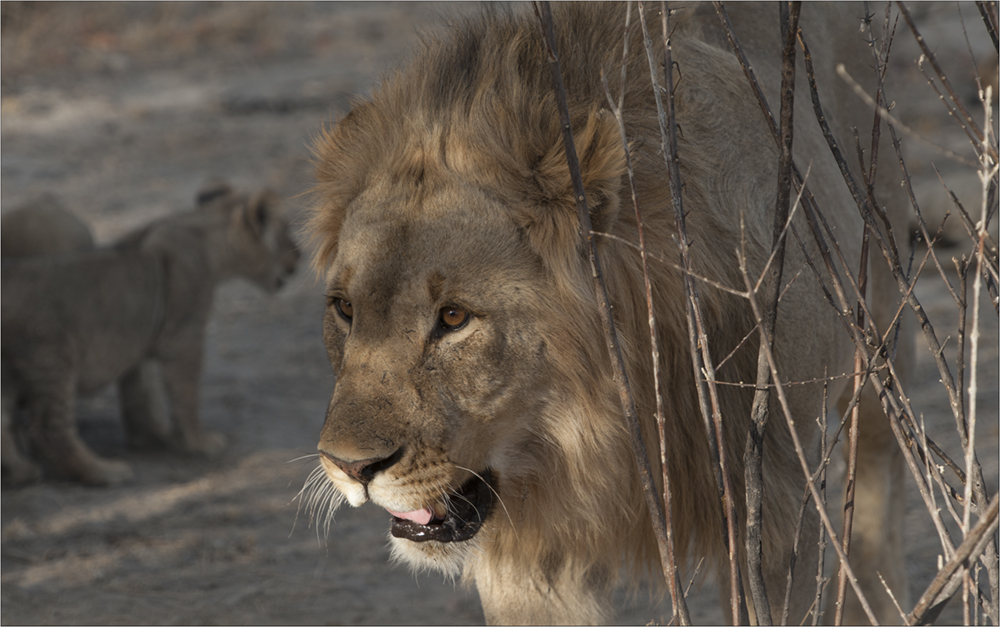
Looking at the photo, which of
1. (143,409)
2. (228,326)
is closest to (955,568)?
(143,409)

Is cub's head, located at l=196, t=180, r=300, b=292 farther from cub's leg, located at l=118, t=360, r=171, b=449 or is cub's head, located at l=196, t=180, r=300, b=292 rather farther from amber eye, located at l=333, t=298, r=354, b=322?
amber eye, located at l=333, t=298, r=354, b=322

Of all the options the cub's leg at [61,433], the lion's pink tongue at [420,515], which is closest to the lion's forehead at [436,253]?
the lion's pink tongue at [420,515]

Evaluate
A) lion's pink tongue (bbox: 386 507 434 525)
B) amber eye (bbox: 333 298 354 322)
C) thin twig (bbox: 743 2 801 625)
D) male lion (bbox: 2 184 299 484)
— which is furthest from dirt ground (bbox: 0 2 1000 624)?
thin twig (bbox: 743 2 801 625)

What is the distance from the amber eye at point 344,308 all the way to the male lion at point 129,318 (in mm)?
2505

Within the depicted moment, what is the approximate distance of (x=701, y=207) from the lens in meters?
2.06

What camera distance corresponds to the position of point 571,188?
1947mm

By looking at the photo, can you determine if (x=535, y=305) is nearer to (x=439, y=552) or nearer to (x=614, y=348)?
(x=614, y=348)

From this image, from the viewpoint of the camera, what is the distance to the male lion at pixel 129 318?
4.20 meters

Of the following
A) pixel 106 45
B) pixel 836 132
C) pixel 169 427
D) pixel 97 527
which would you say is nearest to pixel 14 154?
pixel 106 45

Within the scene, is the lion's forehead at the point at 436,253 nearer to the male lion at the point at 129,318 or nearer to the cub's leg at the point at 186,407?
the male lion at the point at 129,318

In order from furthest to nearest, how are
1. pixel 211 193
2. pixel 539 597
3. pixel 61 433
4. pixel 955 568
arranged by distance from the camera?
pixel 211 193 < pixel 61 433 < pixel 539 597 < pixel 955 568

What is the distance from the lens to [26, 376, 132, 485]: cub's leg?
4.20 metres

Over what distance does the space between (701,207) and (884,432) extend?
1.41 m

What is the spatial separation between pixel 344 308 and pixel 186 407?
2793 mm
